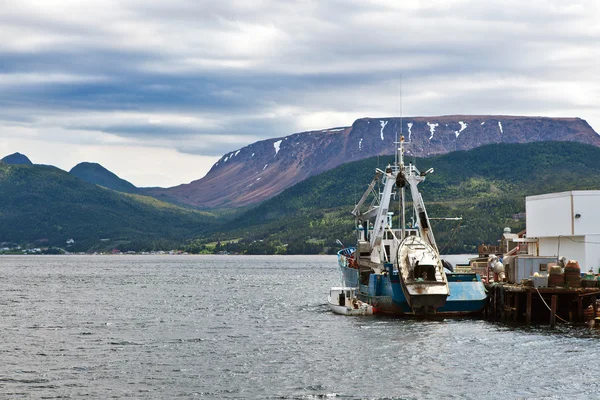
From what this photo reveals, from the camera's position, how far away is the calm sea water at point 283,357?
4422 centimetres

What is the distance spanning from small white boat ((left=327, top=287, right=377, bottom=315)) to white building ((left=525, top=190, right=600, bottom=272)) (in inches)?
737

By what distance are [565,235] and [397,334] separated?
31514mm

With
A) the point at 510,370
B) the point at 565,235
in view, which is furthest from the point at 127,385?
the point at 565,235

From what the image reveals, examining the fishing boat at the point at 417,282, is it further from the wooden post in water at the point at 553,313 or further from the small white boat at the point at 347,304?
the wooden post in water at the point at 553,313

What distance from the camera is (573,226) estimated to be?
87250 mm

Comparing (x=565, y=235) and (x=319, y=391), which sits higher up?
(x=565, y=235)

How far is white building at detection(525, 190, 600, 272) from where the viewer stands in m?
86.4

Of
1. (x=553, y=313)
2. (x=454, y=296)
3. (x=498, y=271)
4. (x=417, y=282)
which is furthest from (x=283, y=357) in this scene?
(x=498, y=271)

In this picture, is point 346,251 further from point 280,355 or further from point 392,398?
point 392,398

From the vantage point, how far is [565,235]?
291 ft

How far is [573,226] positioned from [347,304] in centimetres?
2355

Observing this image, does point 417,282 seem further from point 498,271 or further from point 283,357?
point 283,357

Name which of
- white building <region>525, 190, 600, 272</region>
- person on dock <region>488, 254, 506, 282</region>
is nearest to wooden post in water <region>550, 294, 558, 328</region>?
person on dock <region>488, 254, 506, 282</region>

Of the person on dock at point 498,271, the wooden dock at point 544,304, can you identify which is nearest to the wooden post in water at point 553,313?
the wooden dock at point 544,304
